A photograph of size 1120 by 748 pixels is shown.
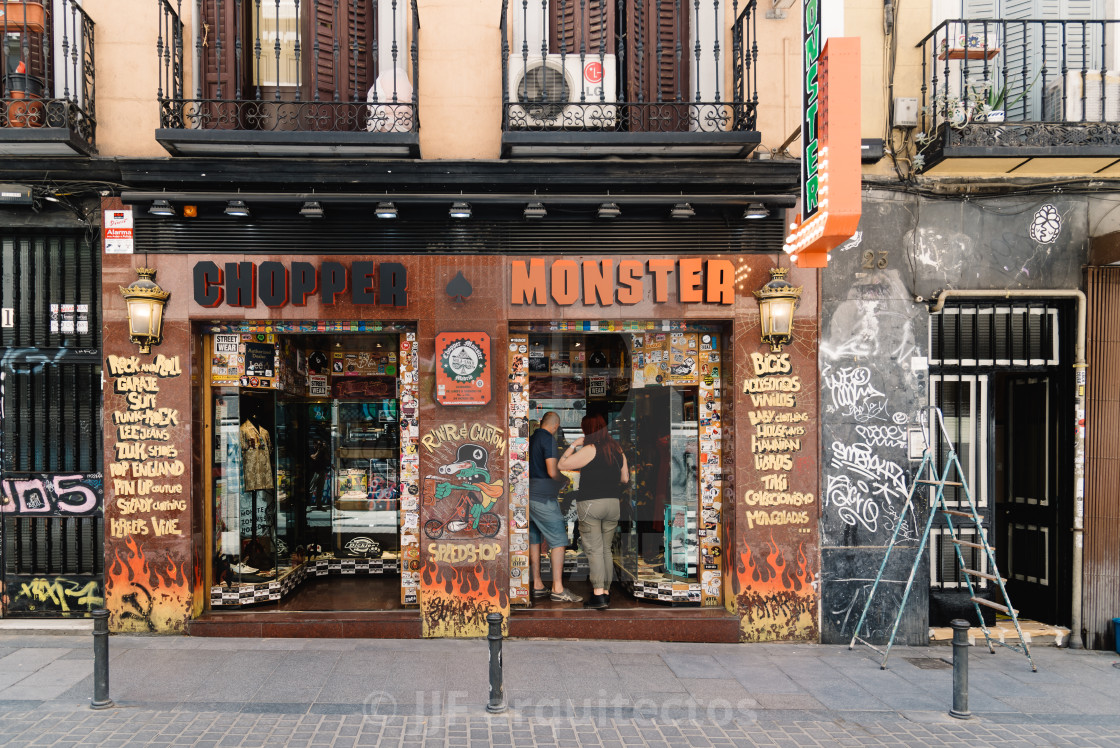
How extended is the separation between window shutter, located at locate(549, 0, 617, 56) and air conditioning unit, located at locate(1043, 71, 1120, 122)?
16.8 ft

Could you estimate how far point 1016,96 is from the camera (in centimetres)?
779

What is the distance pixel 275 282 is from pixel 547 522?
4129mm

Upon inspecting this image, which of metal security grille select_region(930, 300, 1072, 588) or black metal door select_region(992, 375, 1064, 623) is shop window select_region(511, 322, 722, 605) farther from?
black metal door select_region(992, 375, 1064, 623)

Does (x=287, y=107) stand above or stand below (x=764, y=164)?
above

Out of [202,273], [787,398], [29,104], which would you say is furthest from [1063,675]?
[29,104]

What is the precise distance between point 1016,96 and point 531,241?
597 cm

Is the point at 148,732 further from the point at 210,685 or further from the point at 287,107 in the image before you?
the point at 287,107

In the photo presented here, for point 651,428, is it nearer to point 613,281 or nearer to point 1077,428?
point 613,281

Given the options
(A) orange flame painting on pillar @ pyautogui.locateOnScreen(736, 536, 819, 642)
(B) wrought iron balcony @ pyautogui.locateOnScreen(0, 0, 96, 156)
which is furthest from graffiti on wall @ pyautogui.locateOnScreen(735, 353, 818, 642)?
(B) wrought iron balcony @ pyautogui.locateOnScreen(0, 0, 96, 156)

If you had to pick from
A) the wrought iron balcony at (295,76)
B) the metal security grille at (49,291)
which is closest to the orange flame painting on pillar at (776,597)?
the wrought iron balcony at (295,76)

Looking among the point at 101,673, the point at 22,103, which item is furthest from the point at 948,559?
the point at 22,103

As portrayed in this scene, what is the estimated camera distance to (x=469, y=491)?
7.34 m

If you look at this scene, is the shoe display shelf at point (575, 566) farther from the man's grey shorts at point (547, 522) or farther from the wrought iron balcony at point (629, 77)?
the wrought iron balcony at point (629, 77)

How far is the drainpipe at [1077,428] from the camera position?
757 cm
